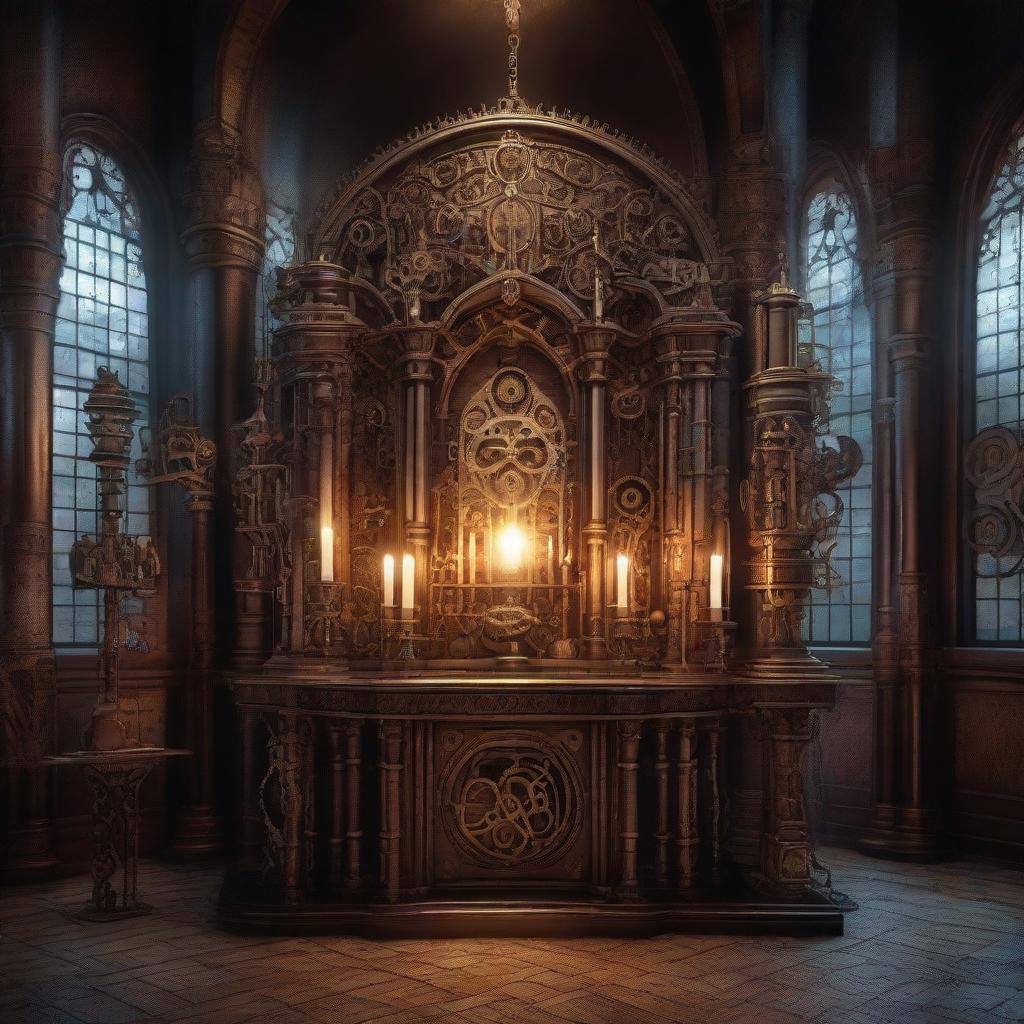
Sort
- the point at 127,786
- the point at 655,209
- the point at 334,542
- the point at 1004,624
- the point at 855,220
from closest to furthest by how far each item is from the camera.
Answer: the point at 127,786 < the point at 334,542 < the point at 655,209 < the point at 1004,624 < the point at 855,220

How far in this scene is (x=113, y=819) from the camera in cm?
677

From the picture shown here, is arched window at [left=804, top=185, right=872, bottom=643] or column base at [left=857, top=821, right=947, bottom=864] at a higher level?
arched window at [left=804, top=185, right=872, bottom=643]

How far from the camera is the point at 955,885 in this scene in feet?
25.0

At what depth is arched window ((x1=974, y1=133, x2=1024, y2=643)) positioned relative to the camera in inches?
335

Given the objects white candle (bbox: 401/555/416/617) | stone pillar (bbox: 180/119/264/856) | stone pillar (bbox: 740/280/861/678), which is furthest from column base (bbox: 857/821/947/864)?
stone pillar (bbox: 180/119/264/856)

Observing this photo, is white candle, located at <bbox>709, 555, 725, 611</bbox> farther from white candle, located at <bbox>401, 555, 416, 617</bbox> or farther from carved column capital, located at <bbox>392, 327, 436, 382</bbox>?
carved column capital, located at <bbox>392, 327, 436, 382</bbox>

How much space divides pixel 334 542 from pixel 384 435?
2.85 feet

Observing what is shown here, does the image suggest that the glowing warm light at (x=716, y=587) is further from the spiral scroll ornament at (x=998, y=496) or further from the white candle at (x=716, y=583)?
the spiral scroll ornament at (x=998, y=496)

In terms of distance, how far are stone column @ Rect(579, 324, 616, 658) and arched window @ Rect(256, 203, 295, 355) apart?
2.60 metres

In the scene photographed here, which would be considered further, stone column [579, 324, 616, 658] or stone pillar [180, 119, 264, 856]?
stone pillar [180, 119, 264, 856]

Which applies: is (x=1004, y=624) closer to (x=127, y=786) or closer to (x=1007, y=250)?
(x=1007, y=250)

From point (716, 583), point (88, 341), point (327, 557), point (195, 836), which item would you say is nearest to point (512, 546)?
point (327, 557)

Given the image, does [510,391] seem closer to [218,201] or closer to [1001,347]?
[218,201]

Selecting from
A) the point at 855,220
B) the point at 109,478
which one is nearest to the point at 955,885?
the point at 855,220
